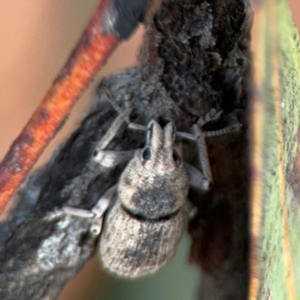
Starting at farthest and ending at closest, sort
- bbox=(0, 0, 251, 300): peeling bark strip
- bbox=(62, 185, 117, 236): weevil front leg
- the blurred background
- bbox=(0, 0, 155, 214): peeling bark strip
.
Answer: the blurred background
bbox=(62, 185, 117, 236): weevil front leg
bbox=(0, 0, 251, 300): peeling bark strip
bbox=(0, 0, 155, 214): peeling bark strip

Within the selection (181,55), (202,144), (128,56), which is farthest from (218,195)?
(128,56)

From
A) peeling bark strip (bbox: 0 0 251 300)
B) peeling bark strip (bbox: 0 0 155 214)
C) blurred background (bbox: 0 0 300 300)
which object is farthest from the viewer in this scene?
blurred background (bbox: 0 0 300 300)

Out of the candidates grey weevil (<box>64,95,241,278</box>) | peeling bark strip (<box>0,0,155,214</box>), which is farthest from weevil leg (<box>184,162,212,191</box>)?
peeling bark strip (<box>0,0,155,214</box>)

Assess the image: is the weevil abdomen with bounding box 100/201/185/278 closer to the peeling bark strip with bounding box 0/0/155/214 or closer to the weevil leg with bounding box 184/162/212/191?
the weevil leg with bounding box 184/162/212/191

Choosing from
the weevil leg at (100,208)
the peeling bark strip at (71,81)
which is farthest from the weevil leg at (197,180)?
the peeling bark strip at (71,81)

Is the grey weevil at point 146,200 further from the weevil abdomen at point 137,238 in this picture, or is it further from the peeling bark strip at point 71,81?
the peeling bark strip at point 71,81

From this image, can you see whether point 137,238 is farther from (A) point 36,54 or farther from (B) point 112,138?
(A) point 36,54

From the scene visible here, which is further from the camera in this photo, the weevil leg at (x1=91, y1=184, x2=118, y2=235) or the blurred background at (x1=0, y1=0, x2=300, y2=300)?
the blurred background at (x1=0, y1=0, x2=300, y2=300)
